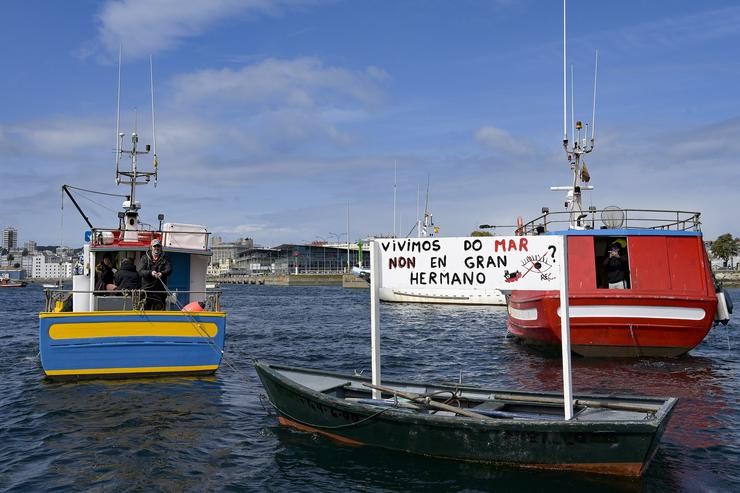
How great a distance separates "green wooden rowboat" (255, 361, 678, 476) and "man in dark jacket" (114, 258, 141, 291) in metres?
5.62

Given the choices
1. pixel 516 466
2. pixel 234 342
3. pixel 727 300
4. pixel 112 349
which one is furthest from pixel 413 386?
pixel 234 342

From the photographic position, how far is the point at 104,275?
53.9ft

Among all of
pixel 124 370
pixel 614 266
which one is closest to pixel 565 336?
pixel 124 370

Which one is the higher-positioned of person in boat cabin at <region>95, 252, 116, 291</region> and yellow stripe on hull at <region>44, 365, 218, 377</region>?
person in boat cabin at <region>95, 252, 116, 291</region>

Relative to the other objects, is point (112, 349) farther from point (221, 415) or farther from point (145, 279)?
point (221, 415)

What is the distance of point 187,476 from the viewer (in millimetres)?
9180

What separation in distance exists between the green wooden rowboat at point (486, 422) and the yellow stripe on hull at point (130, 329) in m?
3.88

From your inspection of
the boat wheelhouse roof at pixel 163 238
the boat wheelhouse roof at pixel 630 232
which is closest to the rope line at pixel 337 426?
the boat wheelhouse roof at pixel 163 238

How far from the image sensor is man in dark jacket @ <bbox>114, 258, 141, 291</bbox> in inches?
604

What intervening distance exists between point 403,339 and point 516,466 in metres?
19.3

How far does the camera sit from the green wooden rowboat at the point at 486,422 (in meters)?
8.41

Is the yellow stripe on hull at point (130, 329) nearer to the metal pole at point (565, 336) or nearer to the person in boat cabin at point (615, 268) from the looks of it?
the metal pole at point (565, 336)

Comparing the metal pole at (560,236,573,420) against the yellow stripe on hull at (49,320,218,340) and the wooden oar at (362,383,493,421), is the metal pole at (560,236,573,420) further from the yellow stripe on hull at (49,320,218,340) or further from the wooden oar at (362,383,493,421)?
the yellow stripe on hull at (49,320,218,340)

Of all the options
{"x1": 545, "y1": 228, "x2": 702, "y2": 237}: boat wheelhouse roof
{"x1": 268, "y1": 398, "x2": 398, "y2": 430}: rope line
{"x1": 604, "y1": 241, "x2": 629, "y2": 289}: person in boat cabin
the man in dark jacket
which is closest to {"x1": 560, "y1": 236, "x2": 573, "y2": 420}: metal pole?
{"x1": 268, "y1": 398, "x2": 398, "y2": 430}: rope line
